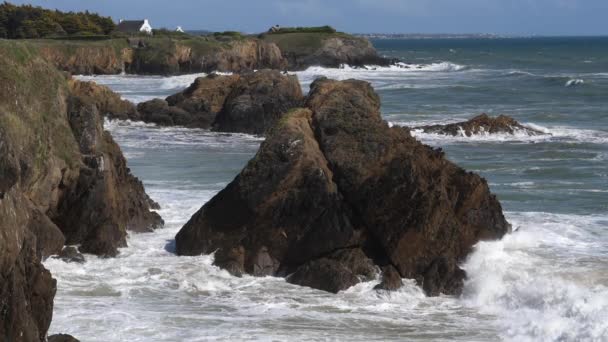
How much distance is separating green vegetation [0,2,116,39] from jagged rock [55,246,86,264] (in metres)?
76.9

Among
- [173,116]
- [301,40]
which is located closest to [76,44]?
[301,40]

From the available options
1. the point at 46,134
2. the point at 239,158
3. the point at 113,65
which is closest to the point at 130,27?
the point at 113,65

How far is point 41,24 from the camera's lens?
3757 inches

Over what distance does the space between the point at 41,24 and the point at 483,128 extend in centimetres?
6448

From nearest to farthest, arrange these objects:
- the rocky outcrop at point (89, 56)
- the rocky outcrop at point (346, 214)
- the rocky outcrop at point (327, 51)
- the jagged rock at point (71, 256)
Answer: the rocky outcrop at point (346, 214), the jagged rock at point (71, 256), the rocky outcrop at point (89, 56), the rocky outcrop at point (327, 51)

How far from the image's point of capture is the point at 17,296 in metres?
10.8

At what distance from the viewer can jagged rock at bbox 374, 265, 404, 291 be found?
50.3 ft

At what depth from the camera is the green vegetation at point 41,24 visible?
9362 cm

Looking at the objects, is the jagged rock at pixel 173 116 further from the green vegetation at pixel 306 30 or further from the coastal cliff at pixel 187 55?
the green vegetation at pixel 306 30

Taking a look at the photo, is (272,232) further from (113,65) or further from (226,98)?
(113,65)

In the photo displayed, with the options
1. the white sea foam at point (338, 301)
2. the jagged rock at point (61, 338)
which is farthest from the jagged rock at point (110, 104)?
the jagged rock at point (61, 338)

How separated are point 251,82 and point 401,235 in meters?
26.1

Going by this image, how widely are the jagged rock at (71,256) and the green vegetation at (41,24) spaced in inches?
3027

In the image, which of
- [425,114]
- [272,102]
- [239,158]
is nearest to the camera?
[239,158]
